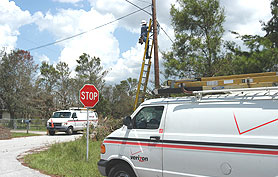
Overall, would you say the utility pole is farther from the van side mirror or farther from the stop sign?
the van side mirror

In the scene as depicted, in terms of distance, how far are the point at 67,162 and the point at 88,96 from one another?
243 cm

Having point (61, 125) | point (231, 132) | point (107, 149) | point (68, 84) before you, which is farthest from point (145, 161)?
point (68, 84)

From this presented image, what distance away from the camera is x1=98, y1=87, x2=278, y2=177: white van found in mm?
4172

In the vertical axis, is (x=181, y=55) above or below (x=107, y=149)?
above

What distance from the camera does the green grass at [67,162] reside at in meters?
8.03

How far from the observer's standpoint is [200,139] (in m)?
4.72

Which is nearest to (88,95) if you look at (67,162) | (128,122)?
(67,162)

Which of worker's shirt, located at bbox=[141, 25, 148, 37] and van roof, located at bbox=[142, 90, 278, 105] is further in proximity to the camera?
worker's shirt, located at bbox=[141, 25, 148, 37]

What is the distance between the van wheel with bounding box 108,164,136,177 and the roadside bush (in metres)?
9.83

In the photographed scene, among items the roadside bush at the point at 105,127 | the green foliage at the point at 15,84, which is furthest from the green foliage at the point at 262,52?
the green foliage at the point at 15,84

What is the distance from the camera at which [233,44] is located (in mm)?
9391

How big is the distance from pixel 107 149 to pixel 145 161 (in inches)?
Answer: 42.2

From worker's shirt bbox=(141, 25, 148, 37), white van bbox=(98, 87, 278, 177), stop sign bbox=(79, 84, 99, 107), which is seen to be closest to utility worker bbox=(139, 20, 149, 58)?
worker's shirt bbox=(141, 25, 148, 37)

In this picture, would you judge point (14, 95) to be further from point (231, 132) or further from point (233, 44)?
point (231, 132)
